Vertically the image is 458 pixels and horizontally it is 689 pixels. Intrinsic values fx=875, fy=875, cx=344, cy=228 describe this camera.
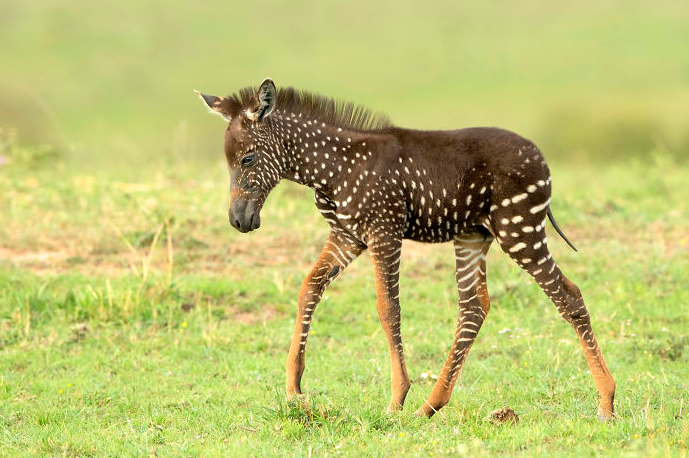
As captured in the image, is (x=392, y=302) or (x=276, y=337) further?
(x=276, y=337)

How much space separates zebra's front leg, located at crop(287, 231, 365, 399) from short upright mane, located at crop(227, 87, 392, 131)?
972mm

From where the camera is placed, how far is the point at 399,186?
7059 mm

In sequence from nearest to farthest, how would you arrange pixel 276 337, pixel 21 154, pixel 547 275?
pixel 547 275 → pixel 276 337 → pixel 21 154

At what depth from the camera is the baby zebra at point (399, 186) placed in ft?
22.9

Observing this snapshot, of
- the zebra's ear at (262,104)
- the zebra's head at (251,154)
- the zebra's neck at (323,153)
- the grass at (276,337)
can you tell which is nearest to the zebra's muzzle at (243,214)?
the zebra's head at (251,154)

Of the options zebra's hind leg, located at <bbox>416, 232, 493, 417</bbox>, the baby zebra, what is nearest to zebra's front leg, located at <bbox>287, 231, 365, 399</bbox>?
the baby zebra

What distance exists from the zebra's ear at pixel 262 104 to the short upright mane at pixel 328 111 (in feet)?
0.77

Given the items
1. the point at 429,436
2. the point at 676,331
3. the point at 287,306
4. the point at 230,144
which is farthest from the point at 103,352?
the point at 676,331

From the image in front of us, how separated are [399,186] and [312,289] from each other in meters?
1.15

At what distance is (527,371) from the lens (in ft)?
27.4

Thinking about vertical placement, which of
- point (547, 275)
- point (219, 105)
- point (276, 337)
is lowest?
point (276, 337)

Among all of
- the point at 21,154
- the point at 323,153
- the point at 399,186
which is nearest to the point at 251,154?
the point at 323,153

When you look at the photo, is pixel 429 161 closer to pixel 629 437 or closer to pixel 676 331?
pixel 629 437

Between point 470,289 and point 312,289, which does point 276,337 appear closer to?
point 312,289
